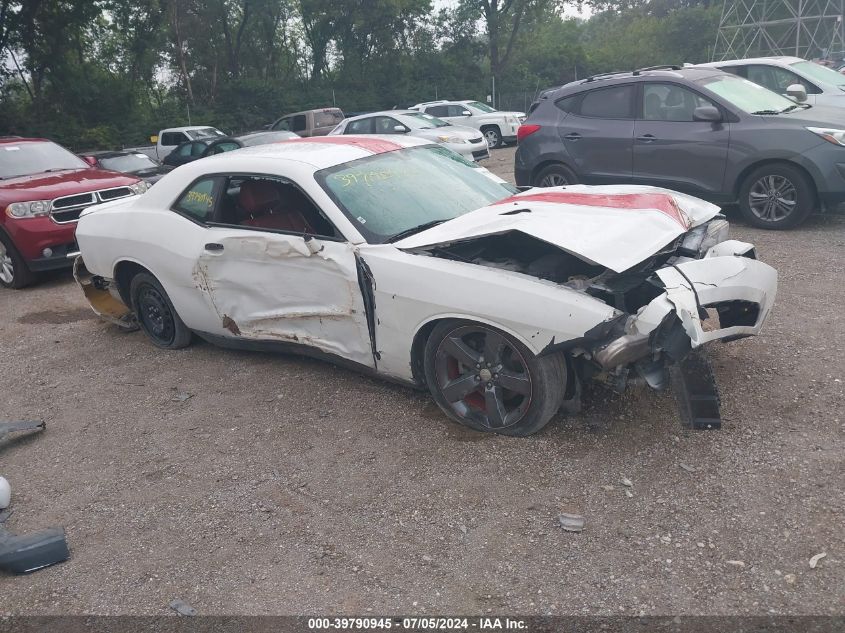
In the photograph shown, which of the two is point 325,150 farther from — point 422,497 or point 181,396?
point 422,497

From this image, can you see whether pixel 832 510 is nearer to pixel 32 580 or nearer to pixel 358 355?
pixel 358 355

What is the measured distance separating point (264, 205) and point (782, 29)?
3500cm

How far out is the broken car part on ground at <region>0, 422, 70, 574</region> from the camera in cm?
315

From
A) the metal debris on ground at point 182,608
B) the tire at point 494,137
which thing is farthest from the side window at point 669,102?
the tire at point 494,137

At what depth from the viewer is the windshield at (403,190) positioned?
422 cm

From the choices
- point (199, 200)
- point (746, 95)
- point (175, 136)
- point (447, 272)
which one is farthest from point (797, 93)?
point (175, 136)

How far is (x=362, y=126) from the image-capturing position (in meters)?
16.1

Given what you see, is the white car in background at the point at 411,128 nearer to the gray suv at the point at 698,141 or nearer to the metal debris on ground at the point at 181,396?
the gray suv at the point at 698,141

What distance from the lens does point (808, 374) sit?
13.7 ft

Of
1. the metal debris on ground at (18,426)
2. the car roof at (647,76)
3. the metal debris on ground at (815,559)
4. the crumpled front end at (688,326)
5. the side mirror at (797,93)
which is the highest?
the car roof at (647,76)

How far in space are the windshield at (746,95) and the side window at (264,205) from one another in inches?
204

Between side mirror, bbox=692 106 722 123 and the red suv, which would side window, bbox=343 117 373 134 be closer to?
the red suv

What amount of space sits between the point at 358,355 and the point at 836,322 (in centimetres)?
331

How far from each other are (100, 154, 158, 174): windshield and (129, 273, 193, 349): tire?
24.6 feet
